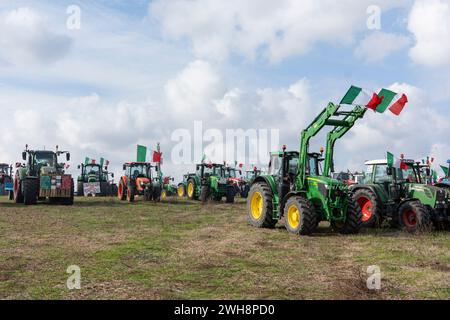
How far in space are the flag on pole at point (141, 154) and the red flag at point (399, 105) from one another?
14.0 metres

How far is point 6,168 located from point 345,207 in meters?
29.0

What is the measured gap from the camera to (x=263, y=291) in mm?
5383

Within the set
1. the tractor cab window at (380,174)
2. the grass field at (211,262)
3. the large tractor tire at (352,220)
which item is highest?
the tractor cab window at (380,174)

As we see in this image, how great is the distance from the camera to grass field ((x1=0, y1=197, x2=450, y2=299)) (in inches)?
211

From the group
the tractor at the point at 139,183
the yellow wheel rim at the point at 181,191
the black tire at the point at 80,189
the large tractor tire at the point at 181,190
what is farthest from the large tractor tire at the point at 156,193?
the black tire at the point at 80,189

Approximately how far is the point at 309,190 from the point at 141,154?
41.7 feet

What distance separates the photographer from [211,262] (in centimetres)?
705

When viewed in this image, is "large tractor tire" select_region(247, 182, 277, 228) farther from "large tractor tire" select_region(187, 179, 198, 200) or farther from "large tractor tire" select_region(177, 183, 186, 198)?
"large tractor tire" select_region(177, 183, 186, 198)

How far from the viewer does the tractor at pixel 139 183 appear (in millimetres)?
20891

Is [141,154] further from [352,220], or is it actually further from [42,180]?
[352,220]

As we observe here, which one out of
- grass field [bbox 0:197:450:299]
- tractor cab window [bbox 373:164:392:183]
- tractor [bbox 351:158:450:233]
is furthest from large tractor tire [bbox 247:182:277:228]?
tractor cab window [bbox 373:164:392:183]

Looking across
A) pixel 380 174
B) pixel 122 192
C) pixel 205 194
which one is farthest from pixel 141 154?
pixel 380 174

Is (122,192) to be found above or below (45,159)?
below

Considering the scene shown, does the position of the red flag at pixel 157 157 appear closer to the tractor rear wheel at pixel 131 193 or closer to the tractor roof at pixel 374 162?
the tractor rear wheel at pixel 131 193
